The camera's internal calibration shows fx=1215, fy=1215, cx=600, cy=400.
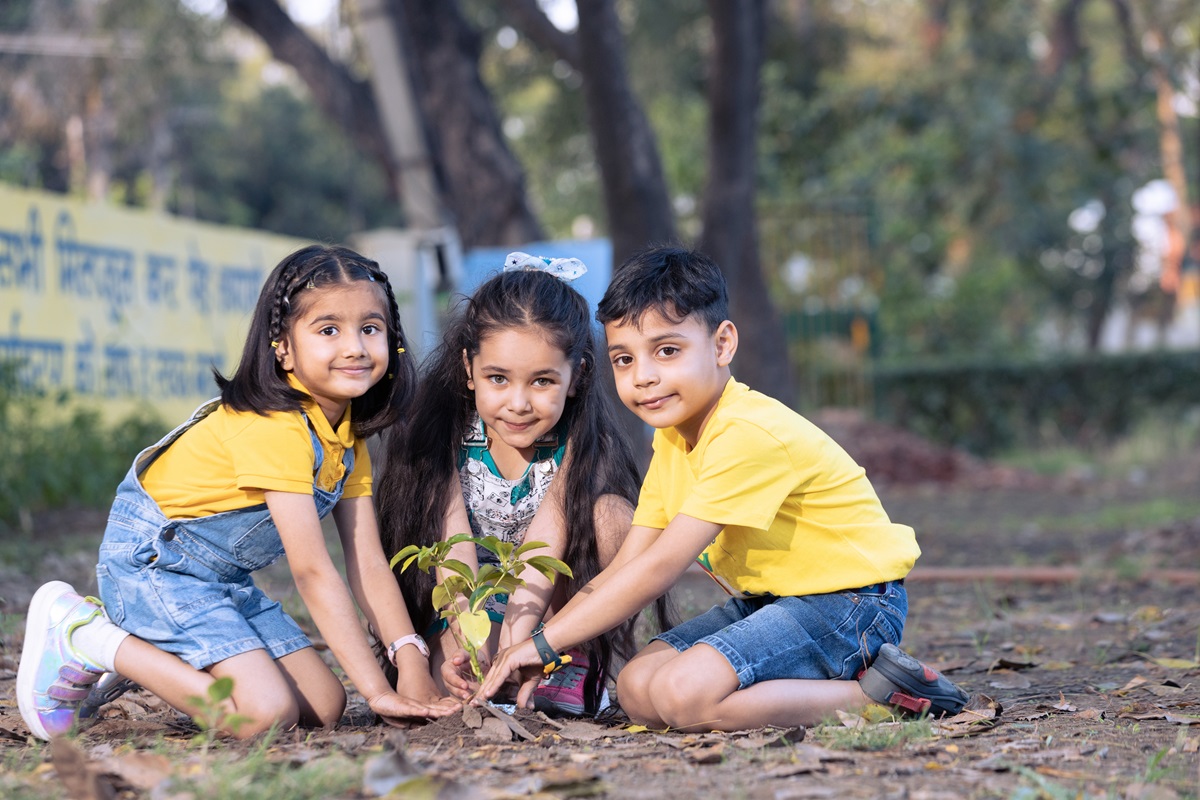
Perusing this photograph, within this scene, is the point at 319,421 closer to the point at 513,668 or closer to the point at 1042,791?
the point at 513,668

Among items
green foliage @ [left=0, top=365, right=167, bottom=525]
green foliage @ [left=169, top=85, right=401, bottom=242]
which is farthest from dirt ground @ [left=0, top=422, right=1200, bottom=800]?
green foliage @ [left=169, top=85, right=401, bottom=242]

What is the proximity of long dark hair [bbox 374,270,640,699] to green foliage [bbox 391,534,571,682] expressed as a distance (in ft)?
1.00

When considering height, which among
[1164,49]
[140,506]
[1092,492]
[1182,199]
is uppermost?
[1164,49]

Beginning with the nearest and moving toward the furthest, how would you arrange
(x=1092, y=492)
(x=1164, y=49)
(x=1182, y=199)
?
(x=1092, y=492), (x=1164, y=49), (x=1182, y=199)

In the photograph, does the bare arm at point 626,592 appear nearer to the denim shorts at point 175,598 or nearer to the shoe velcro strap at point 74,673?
the denim shorts at point 175,598

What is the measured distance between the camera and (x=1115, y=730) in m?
2.64

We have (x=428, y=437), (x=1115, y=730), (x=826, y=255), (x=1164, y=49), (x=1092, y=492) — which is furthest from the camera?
(x=1164, y=49)

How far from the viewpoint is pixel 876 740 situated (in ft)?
8.07

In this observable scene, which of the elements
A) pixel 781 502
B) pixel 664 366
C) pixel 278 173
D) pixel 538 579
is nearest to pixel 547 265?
pixel 664 366

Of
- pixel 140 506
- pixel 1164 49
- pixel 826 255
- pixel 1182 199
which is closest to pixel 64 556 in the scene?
pixel 140 506

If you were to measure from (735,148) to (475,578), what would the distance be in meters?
7.09

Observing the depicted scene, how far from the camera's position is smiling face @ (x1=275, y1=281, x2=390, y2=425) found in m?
2.87

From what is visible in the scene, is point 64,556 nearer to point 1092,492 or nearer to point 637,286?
point 637,286

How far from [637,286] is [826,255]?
1213cm
